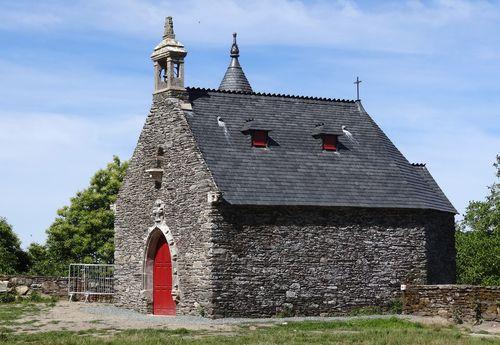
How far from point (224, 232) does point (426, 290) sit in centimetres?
645

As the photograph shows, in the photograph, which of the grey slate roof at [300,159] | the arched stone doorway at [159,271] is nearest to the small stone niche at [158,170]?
the arched stone doorway at [159,271]

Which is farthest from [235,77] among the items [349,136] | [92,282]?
[92,282]

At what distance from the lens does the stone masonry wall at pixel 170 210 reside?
26.7m

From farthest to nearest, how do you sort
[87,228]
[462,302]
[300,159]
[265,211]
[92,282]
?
1. [87,228]
2. [92,282]
3. [300,159]
4. [265,211]
5. [462,302]

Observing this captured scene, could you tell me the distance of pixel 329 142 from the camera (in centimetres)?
3006

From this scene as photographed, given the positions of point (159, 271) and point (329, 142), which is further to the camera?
point (329, 142)

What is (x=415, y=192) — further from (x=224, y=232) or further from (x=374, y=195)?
(x=224, y=232)

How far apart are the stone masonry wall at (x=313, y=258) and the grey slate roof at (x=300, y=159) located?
484 mm

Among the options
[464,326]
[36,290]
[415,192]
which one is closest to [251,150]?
[415,192]

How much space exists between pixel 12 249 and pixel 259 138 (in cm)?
2037

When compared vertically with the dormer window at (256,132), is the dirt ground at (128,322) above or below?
below

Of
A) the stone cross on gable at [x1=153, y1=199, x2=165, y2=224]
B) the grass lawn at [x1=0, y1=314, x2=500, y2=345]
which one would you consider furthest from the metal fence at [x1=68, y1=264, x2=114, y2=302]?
the grass lawn at [x1=0, y1=314, x2=500, y2=345]

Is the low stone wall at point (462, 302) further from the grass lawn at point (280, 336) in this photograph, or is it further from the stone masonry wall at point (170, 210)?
the stone masonry wall at point (170, 210)

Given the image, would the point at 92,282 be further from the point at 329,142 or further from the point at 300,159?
the point at 329,142
